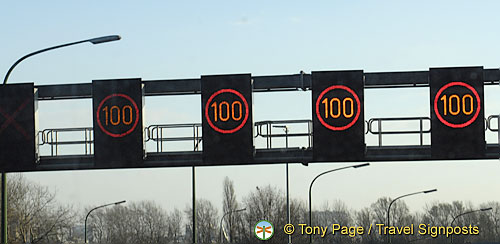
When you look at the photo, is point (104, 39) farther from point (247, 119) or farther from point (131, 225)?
point (131, 225)

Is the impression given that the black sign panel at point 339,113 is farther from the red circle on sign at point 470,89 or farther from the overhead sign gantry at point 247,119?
the red circle on sign at point 470,89

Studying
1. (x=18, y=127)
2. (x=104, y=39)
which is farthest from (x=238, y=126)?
(x=18, y=127)

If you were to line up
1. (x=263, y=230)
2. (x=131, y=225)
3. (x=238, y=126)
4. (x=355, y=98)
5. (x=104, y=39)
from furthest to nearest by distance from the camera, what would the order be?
(x=131, y=225) → (x=263, y=230) → (x=104, y=39) → (x=238, y=126) → (x=355, y=98)

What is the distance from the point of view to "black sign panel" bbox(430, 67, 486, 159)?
69.6ft

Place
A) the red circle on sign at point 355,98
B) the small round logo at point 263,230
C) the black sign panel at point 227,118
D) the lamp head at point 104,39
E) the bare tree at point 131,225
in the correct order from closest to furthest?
the red circle on sign at point 355,98
the black sign panel at point 227,118
the lamp head at point 104,39
the small round logo at point 263,230
the bare tree at point 131,225

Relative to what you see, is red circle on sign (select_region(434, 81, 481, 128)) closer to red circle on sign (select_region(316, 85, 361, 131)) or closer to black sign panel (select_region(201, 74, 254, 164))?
red circle on sign (select_region(316, 85, 361, 131))

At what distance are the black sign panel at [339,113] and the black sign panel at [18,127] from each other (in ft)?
23.4

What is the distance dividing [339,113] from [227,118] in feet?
8.71

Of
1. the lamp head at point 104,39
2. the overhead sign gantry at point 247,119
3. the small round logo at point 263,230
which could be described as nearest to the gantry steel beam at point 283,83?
the overhead sign gantry at point 247,119

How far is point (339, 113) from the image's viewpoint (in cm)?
2123

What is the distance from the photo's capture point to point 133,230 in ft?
414

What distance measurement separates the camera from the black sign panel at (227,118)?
2130 cm

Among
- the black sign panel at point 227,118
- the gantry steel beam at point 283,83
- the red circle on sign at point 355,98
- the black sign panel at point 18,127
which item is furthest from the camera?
the black sign panel at point 18,127

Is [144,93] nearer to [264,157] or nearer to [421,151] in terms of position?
[264,157]
